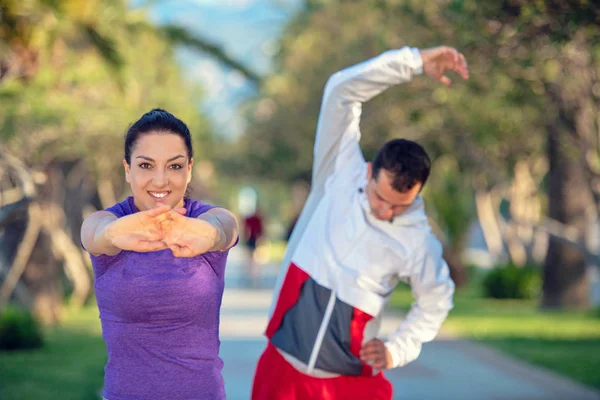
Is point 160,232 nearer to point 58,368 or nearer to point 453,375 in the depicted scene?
point 453,375

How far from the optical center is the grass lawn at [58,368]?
418 inches

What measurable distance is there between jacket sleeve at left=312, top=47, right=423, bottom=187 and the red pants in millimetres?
931

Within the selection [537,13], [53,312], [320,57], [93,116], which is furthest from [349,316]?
[320,57]

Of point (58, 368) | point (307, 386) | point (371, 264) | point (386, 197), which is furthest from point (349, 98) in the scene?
point (58, 368)

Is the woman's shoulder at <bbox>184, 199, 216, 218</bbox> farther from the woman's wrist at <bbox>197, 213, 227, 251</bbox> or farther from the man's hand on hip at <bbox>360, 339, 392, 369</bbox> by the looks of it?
the man's hand on hip at <bbox>360, 339, 392, 369</bbox>

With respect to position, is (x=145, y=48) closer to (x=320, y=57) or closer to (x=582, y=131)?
(x=320, y=57)

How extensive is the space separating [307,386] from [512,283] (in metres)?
19.3

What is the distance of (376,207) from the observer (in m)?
4.66

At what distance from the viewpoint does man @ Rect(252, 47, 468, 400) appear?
15.2ft

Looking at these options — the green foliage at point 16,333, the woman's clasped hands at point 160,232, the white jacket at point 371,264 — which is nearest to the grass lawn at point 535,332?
the green foliage at point 16,333

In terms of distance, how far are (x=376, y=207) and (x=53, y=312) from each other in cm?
1412

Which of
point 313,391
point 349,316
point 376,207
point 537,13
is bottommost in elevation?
point 313,391

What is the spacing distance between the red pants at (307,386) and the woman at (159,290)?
3.79 ft

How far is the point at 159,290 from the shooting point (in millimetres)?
3432
